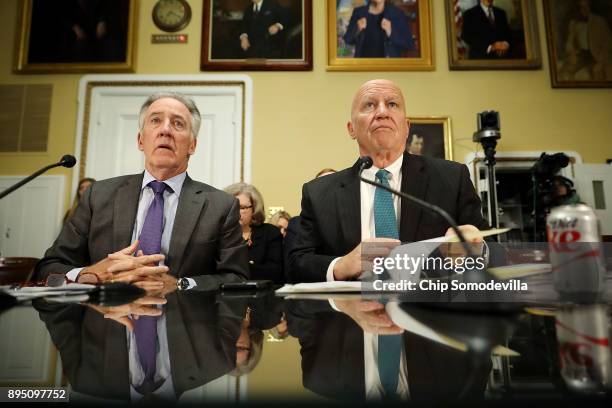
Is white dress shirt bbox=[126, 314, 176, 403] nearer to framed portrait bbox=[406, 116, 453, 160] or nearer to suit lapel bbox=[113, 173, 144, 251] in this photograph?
suit lapel bbox=[113, 173, 144, 251]

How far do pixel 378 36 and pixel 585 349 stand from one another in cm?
434

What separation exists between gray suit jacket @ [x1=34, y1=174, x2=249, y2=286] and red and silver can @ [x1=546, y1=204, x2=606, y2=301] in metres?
1.10

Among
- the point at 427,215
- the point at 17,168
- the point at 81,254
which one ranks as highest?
the point at 17,168

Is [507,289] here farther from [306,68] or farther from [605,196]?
[605,196]

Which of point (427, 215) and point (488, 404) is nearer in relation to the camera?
point (488, 404)

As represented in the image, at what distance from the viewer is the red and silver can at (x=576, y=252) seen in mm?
689

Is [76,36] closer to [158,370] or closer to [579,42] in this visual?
[158,370]

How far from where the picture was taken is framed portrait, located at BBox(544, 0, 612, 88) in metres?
4.32

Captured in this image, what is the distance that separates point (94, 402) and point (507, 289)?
67cm

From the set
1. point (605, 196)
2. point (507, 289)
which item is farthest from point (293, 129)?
point (507, 289)

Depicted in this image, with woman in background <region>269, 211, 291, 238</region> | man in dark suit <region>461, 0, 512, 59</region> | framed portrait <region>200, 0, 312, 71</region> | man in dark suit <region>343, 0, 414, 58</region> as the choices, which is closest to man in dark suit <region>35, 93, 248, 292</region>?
woman in background <region>269, 211, 291, 238</region>

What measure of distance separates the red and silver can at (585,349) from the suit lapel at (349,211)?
106 cm

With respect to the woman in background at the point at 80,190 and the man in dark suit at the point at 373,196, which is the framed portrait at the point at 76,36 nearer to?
the woman in background at the point at 80,190

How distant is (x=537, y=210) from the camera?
3.94 metres
